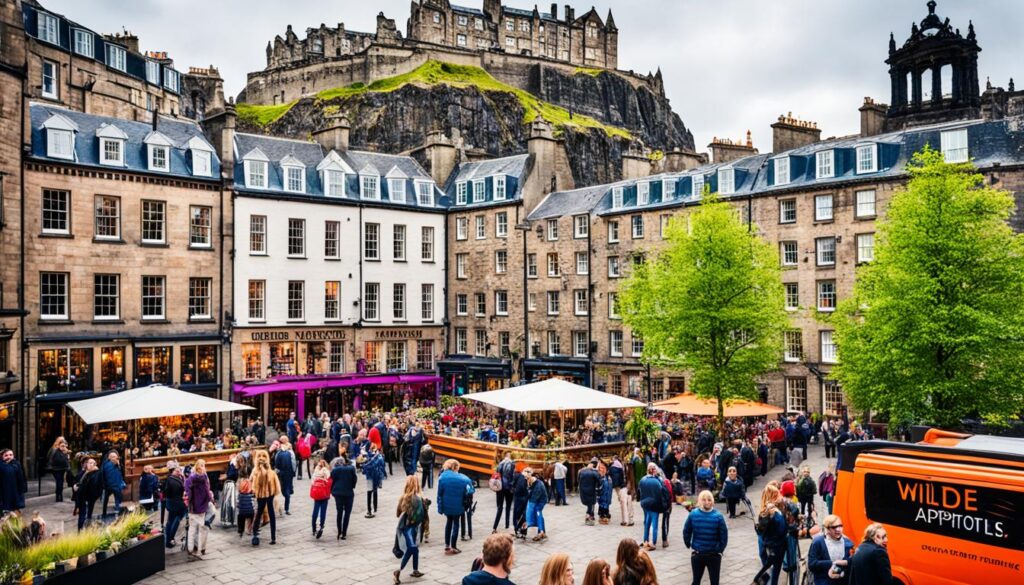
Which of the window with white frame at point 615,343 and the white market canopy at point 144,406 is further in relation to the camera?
the window with white frame at point 615,343

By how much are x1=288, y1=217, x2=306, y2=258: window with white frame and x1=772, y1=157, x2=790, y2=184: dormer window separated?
22.4 metres

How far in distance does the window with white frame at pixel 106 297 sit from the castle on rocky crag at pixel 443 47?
78.2 meters

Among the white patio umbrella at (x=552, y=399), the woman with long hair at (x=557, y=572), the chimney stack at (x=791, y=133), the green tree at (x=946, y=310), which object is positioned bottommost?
the white patio umbrella at (x=552, y=399)

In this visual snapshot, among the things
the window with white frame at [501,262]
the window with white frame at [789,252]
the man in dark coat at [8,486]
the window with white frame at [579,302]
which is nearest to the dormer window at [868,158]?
the window with white frame at [789,252]

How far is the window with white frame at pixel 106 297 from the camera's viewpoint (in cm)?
3170

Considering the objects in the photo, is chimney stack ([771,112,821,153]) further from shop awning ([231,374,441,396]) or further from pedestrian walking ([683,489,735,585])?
pedestrian walking ([683,489,735,585])

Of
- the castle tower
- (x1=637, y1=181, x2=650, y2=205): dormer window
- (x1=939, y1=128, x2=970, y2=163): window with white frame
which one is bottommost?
(x1=637, y1=181, x2=650, y2=205): dormer window

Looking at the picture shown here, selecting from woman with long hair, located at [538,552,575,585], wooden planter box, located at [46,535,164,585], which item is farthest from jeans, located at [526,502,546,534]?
woman with long hair, located at [538,552,575,585]

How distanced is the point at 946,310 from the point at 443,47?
99741 mm

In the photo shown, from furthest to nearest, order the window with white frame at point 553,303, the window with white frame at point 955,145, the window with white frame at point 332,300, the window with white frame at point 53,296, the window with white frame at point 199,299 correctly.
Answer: the window with white frame at point 553,303, the window with white frame at point 332,300, the window with white frame at point 199,299, the window with white frame at point 955,145, the window with white frame at point 53,296

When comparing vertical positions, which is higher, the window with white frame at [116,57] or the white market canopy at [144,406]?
the window with white frame at [116,57]

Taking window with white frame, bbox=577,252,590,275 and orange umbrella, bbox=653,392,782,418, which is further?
window with white frame, bbox=577,252,590,275

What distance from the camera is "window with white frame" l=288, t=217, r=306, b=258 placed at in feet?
126

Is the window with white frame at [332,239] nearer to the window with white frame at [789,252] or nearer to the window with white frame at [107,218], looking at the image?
the window with white frame at [107,218]
